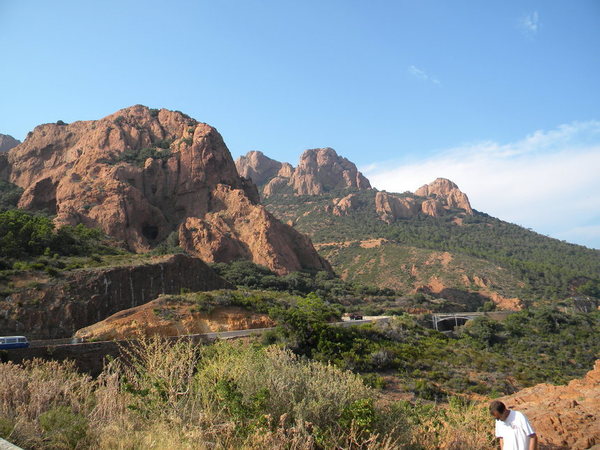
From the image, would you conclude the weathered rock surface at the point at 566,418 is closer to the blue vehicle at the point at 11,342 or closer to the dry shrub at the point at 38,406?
the dry shrub at the point at 38,406

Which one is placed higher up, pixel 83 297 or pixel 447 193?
pixel 447 193

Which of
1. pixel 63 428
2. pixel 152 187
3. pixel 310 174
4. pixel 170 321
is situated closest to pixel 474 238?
pixel 310 174

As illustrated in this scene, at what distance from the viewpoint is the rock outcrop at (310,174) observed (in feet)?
433

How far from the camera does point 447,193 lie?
13675 cm

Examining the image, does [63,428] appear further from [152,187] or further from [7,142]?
[7,142]

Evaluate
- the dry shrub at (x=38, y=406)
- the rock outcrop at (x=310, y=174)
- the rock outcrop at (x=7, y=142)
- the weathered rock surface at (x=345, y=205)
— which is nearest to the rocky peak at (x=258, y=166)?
the rock outcrop at (x=310, y=174)

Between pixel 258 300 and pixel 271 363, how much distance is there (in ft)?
73.1

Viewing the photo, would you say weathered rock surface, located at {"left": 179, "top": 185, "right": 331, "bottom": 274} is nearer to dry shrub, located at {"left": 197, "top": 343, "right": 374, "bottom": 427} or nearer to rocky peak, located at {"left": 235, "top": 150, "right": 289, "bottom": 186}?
dry shrub, located at {"left": 197, "top": 343, "right": 374, "bottom": 427}

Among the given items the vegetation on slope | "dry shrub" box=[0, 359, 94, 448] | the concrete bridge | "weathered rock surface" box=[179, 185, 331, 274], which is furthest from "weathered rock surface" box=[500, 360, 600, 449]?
the vegetation on slope

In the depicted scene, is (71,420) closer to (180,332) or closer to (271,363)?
(271,363)

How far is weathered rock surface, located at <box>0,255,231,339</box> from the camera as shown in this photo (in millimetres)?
24016

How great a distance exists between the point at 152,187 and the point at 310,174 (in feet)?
251

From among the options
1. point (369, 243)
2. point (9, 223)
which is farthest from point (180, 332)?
point (369, 243)

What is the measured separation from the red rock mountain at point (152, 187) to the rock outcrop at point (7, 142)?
241 ft
